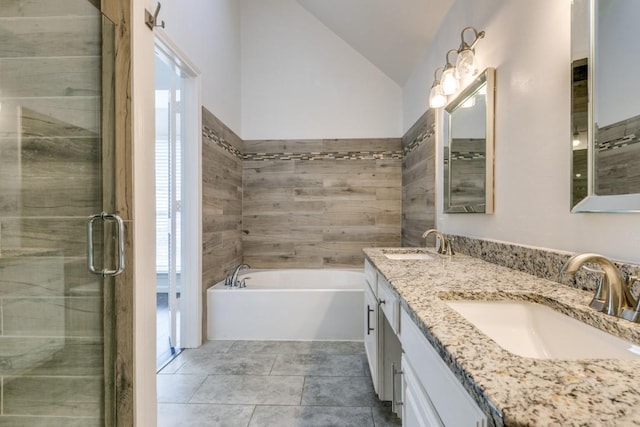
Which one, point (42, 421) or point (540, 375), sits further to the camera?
point (42, 421)

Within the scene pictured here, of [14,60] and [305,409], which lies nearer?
[14,60]

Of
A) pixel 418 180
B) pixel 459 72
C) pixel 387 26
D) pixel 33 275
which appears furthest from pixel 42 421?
pixel 387 26

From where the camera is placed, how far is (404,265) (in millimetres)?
1388

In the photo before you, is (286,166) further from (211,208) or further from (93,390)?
(93,390)

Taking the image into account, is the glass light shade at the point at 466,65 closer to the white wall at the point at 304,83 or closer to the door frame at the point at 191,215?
the white wall at the point at 304,83

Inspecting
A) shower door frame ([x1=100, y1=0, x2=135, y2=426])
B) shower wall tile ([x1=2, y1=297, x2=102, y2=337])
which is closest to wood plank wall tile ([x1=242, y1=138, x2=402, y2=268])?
shower wall tile ([x1=2, y1=297, x2=102, y2=337])

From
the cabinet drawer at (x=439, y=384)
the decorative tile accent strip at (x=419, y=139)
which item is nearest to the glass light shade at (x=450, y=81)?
the decorative tile accent strip at (x=419, y=139)

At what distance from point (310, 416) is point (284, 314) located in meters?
1.03

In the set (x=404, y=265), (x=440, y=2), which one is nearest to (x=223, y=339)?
(x=404, y=265)

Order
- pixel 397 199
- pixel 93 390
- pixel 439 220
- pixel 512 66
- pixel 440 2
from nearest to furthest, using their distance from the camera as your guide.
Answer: pixel 93 390 < pixel 512 66 < pixel 440 2 < pixel 439 220 < pixel 397 199

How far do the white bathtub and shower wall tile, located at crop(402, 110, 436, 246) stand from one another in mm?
866

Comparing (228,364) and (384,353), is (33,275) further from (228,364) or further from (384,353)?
(384,353)

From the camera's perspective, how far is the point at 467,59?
63.8 inches

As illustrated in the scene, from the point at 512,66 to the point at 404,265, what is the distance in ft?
3.43
